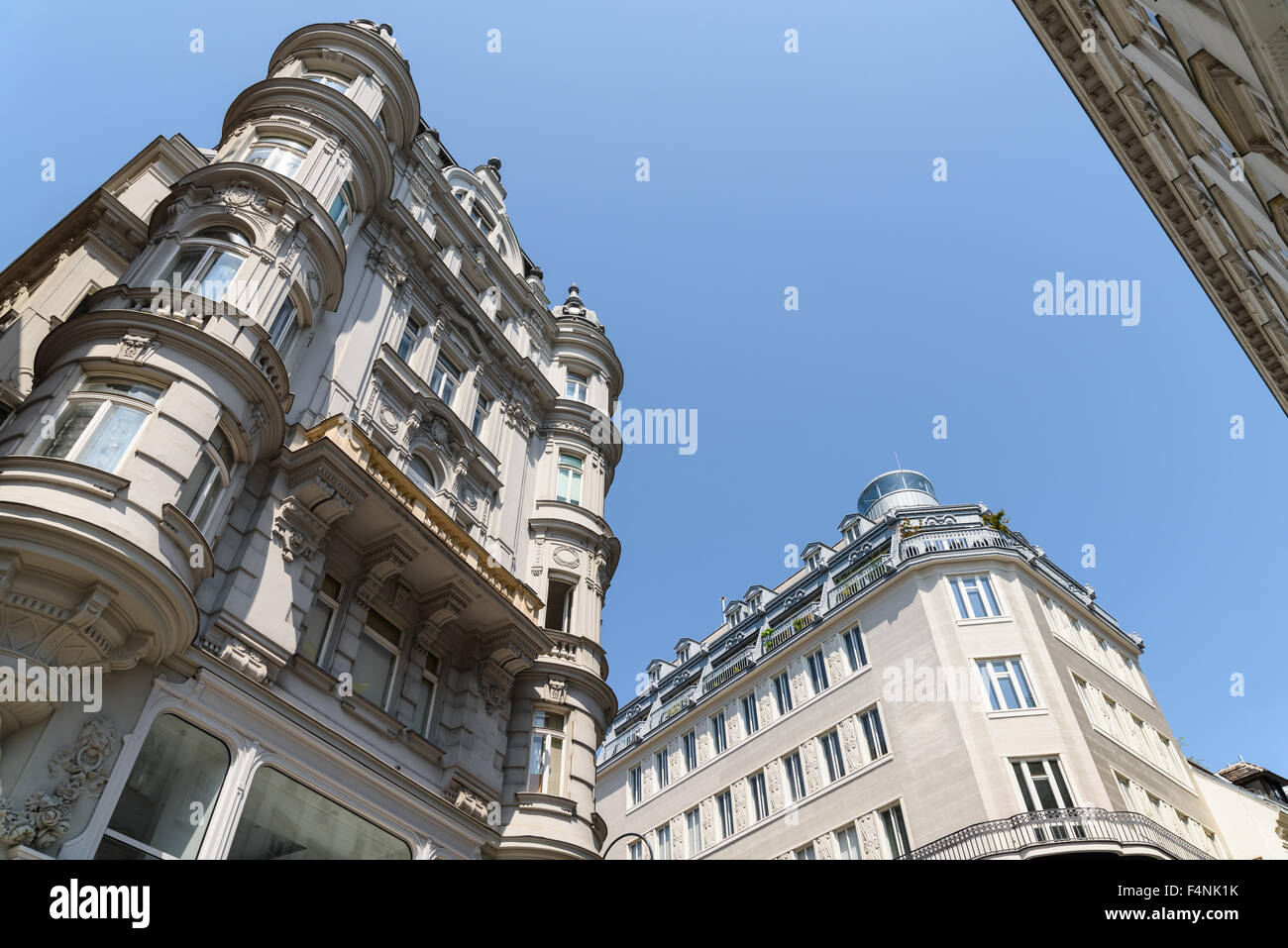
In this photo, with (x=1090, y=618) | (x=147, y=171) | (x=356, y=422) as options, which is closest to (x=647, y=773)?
(x=1090, y=618)

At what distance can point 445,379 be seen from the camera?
24.5 meters

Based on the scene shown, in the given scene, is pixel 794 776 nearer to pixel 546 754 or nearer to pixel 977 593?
pixel 977 593

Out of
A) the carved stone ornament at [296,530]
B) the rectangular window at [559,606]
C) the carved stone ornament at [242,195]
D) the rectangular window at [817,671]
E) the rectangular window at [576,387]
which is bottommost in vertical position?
the carved stone ornament at [296,530]

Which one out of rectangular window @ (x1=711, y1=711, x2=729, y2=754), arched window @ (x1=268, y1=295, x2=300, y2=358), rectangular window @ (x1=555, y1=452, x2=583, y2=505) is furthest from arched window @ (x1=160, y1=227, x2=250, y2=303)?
rectangular window @ (x1=711, y1=711, x2=729, y2=754)

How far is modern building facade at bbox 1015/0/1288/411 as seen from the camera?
1084 centimetres

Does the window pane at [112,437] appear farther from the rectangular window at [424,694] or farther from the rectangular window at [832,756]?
the rectangular window at [832,756]

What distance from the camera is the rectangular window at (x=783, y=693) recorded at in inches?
1587

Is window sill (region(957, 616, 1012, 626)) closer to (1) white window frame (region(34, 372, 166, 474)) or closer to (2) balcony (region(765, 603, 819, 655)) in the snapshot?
(2) balcony (region(765, 603, 819, 655))

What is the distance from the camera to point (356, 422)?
18.6 metres

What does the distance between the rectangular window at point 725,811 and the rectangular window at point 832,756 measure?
614 centimetres

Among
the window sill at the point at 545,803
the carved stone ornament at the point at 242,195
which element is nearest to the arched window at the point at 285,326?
the carved stone ornament at the point at 242,195

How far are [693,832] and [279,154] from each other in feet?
117

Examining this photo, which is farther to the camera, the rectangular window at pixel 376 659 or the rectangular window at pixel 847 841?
the rectangular window at pixel 847 841
